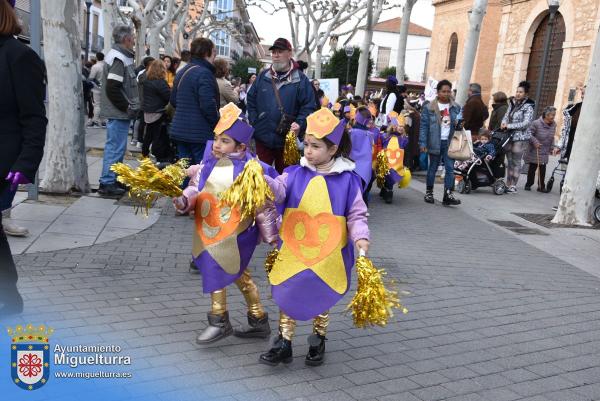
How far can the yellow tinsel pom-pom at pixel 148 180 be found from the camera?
387cm

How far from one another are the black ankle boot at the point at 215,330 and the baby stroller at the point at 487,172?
371 inches

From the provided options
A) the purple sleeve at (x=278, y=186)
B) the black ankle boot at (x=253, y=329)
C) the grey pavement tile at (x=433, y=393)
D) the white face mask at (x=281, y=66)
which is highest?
the white face mask at (x=281, y=66)

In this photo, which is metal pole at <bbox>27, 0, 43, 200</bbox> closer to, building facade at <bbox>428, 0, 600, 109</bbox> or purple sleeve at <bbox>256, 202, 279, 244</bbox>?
purple sleeve at <bbox>256, 202, 279, 244</bbox>

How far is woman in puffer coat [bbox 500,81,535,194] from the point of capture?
12578mm

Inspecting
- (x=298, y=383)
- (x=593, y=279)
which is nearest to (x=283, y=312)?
(x=298, y=383)

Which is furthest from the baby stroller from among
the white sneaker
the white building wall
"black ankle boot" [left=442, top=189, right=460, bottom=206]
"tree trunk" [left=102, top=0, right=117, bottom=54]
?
the white building wall

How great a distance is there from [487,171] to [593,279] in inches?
242

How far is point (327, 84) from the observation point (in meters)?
20.7

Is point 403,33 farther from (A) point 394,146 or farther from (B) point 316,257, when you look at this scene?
(B) point 316,257

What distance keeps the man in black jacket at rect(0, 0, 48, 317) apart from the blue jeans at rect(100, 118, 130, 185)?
15.1 ft

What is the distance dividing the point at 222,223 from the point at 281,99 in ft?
10.9

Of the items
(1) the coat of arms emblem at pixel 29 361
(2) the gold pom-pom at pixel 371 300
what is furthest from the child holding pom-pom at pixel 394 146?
(1) the coat of arms emblem at pixel 29 361

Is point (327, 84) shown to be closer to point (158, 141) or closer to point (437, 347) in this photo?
point (158, 141)

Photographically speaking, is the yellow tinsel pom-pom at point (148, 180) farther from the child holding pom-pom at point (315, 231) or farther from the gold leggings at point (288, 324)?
the gold leggings at point (288, 324)
